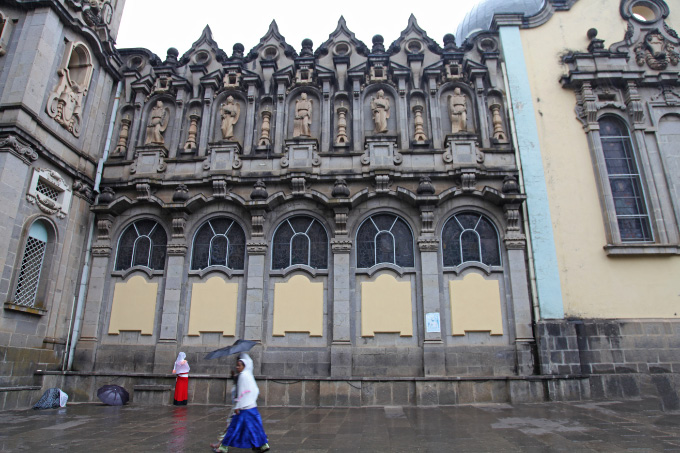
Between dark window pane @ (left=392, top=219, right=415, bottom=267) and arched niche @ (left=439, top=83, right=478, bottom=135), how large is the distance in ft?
13.7

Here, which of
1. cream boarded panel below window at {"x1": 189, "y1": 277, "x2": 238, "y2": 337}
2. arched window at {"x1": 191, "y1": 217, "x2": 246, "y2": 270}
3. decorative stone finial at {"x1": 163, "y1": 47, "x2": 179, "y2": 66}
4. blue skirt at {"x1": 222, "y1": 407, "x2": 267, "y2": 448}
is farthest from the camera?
decorative stone finial at {"x1": 163, "y1": 47, "x2": 179, "y2": 66}

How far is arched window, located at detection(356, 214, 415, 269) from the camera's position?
1582 cm

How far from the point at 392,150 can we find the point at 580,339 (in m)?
8.68

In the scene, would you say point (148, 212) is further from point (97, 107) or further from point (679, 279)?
point (679, 279)

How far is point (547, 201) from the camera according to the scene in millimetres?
15875

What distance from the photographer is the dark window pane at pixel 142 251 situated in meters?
16.6

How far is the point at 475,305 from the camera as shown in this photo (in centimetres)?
1507

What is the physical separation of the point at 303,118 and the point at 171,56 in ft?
21.9

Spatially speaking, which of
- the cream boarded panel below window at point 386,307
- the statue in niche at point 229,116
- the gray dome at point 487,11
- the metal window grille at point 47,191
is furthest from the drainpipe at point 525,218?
the metal window grille at point 47,191

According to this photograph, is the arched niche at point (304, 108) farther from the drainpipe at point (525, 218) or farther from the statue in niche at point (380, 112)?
the drainpipe at point (525, 218)

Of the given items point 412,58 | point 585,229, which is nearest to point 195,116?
point 412,58

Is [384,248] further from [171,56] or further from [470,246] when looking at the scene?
[171,56]

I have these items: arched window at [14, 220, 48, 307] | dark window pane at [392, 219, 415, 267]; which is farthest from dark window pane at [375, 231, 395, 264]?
arched window at [14, 220, 48, 307]

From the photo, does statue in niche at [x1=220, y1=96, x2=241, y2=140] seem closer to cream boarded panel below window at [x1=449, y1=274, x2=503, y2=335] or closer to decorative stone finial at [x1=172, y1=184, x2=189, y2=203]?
decorative stone finial at [x1=172, y1=184, x2=189, y2=203]
